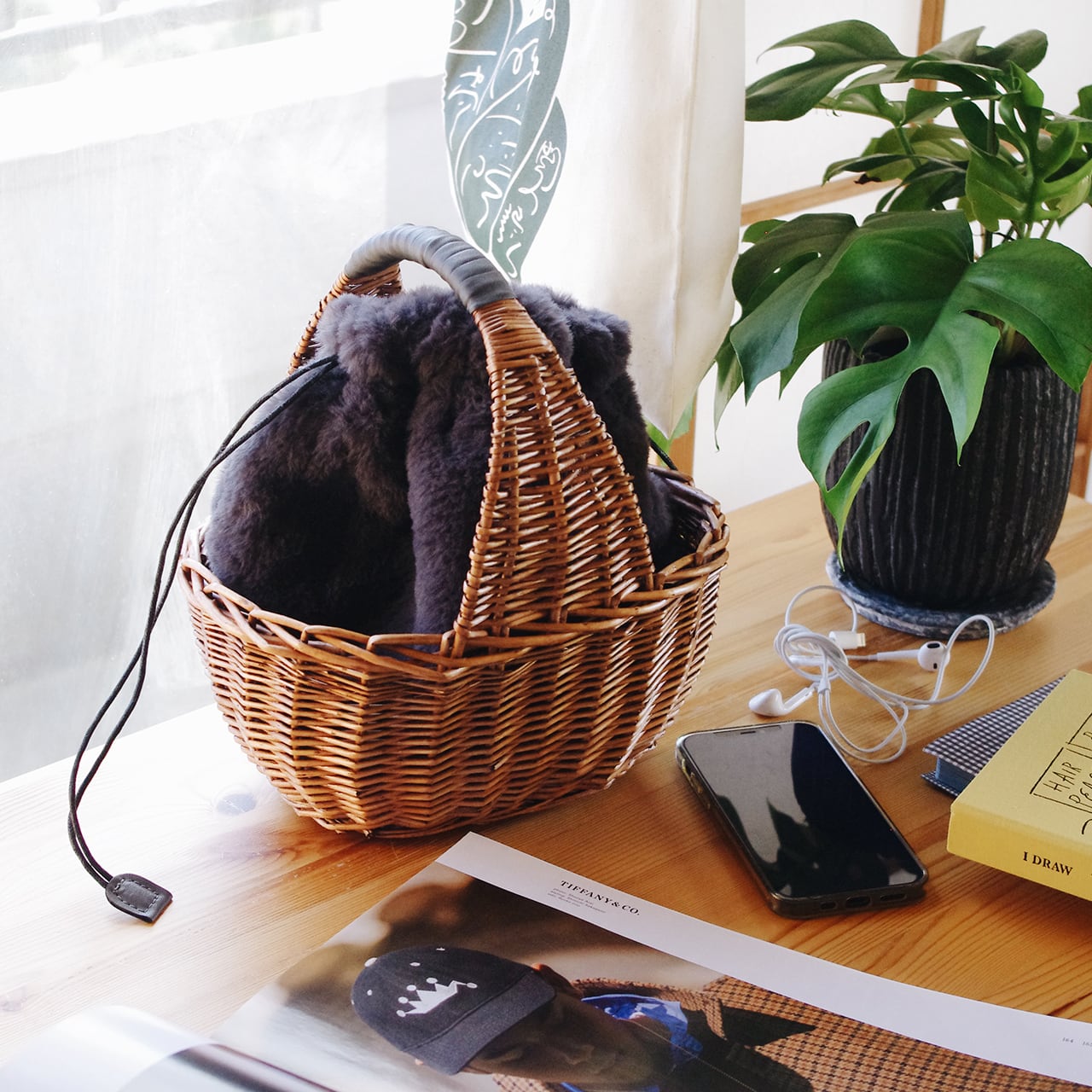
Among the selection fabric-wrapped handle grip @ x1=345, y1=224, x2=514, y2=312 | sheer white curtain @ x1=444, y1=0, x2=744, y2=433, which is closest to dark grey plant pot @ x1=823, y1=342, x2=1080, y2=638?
sheer white curtain @ x1=444, y1=0, x2=744, y2=433

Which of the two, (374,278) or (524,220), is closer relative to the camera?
(374,278)

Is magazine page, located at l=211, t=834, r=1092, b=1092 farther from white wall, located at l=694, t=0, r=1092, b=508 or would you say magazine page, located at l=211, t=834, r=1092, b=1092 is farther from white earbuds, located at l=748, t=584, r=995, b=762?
white wall, located at l=694, t=0, r=1092, b=508

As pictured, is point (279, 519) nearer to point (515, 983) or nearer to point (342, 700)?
point (342, 700)

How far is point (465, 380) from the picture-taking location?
60 cm

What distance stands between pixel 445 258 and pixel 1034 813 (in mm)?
415

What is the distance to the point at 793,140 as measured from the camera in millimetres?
1324

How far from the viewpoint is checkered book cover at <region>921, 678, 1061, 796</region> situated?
701 mm

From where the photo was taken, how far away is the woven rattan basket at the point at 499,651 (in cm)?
56

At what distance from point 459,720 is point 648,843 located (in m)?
0.15

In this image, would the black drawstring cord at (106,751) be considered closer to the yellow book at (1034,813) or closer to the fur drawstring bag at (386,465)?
the fur drawstring bag at (386,465)

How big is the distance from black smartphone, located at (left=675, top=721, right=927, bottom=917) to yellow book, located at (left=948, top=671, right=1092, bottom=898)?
39mm

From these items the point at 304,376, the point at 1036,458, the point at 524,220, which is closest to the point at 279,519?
the point at 304,376

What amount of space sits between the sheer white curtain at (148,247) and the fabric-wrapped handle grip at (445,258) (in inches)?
8.9

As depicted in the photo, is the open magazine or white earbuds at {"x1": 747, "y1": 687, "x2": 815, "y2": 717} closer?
the open magazine
